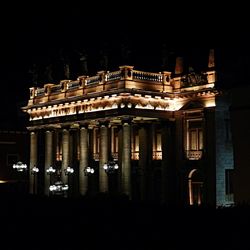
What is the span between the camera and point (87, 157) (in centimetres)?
4622

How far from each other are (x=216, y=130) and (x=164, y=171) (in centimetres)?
572

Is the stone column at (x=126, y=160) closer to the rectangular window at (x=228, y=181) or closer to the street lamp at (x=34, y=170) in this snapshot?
the rectangular window at (x=228, y=181)

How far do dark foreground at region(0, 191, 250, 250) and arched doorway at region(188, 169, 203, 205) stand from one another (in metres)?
18.3

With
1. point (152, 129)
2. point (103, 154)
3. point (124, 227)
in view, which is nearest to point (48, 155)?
point (103, 154)

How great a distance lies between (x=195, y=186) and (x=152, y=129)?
562cm

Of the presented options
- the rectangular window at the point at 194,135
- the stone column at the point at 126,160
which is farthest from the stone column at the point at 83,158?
the rectangular window at the point at 194,135

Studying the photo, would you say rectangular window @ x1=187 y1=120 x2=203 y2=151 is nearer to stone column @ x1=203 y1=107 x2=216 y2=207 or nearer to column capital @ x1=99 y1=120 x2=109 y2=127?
stone column @ x1=203 y1=107 x2=216 y2=207

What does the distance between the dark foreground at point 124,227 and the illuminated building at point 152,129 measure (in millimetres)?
16839

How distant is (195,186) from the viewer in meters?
42.5

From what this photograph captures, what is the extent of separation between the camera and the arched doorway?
42.1 meters

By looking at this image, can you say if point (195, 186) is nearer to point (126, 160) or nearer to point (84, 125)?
point (126, 160)

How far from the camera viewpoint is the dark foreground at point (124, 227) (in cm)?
1803

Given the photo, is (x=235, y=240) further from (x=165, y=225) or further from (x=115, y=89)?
(x=115, y=89)

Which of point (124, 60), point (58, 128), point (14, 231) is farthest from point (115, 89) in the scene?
point (14, 231)
